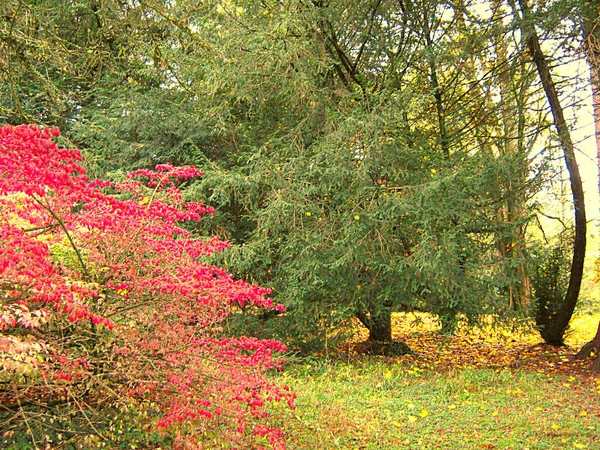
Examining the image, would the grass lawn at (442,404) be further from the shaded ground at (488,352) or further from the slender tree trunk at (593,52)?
the slender tree trunk at (593,52)

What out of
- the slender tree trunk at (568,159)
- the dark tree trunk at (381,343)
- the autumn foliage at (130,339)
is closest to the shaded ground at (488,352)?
the dark tree trunk at (381,343)

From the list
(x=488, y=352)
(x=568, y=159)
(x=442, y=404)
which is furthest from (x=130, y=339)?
(x=488, y=352)

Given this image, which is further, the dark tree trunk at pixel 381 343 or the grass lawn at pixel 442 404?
the dark tree trunk at pixel 381 343

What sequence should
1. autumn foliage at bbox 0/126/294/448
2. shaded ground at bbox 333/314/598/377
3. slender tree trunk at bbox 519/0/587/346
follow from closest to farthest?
autumn foliage at bbox 0/126/294/448
slender tree trunk at bbox 519/0/587/346
shaded ground at bbox 333/314/598/377

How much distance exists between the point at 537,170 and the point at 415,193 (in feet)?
6.46

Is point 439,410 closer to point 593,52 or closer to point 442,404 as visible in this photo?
point 442,404

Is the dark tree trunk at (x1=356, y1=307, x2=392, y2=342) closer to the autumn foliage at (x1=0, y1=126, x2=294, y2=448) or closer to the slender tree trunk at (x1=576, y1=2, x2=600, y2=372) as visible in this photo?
the slender tree trunk at (x1=576, y1=2, x2=600, y2=372)

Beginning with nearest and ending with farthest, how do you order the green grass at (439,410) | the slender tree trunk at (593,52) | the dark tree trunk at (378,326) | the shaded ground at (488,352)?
the green grass at (439,410) → the slender tree trunk at (593,52) → the shaded ground at (488,352) → the dark tree trunk at (378,326)

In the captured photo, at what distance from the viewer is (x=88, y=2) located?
9.48 metres

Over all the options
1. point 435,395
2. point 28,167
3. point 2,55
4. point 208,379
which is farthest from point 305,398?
point 2,55

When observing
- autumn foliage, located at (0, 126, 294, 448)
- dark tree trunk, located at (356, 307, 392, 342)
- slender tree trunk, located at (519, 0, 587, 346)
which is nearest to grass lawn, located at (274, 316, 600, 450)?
dark tree trunk, located at (356, 307, 392, 342)

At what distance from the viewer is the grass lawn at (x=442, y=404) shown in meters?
4.79

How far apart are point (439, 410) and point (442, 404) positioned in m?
0.24

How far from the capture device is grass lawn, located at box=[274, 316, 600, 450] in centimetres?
479
